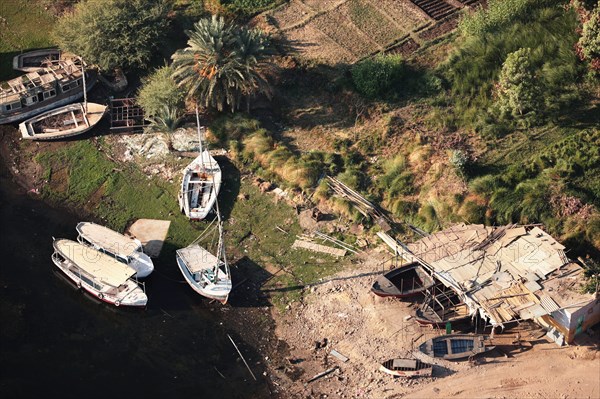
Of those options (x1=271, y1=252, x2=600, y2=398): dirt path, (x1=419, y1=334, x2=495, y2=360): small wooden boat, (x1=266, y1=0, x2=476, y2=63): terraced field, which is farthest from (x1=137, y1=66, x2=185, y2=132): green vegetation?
(x1=419, y1=334, x2=495, y2=360): small wooden boat

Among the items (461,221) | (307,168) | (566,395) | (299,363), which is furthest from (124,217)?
(566,395)

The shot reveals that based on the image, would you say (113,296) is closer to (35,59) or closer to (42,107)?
(42,107)

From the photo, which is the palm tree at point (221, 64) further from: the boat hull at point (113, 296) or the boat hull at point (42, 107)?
the boat hull at point (113, 296)

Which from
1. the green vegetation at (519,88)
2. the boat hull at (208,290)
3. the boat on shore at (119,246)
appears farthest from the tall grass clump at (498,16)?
the boat on shore at (119,246)

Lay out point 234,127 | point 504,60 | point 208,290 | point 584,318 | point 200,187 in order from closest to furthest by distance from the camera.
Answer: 1. point 584,318
2. point 208,290
3. point 200,187
4. point 504,60
5. point 234,127

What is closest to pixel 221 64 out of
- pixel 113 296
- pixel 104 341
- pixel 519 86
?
pixel 113 296

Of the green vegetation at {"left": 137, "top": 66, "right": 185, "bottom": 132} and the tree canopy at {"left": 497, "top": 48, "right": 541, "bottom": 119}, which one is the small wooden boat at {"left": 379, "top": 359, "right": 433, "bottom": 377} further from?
the green vegetation at {"left": 137, "top": 66, "right": 185, "bottom": 132}
